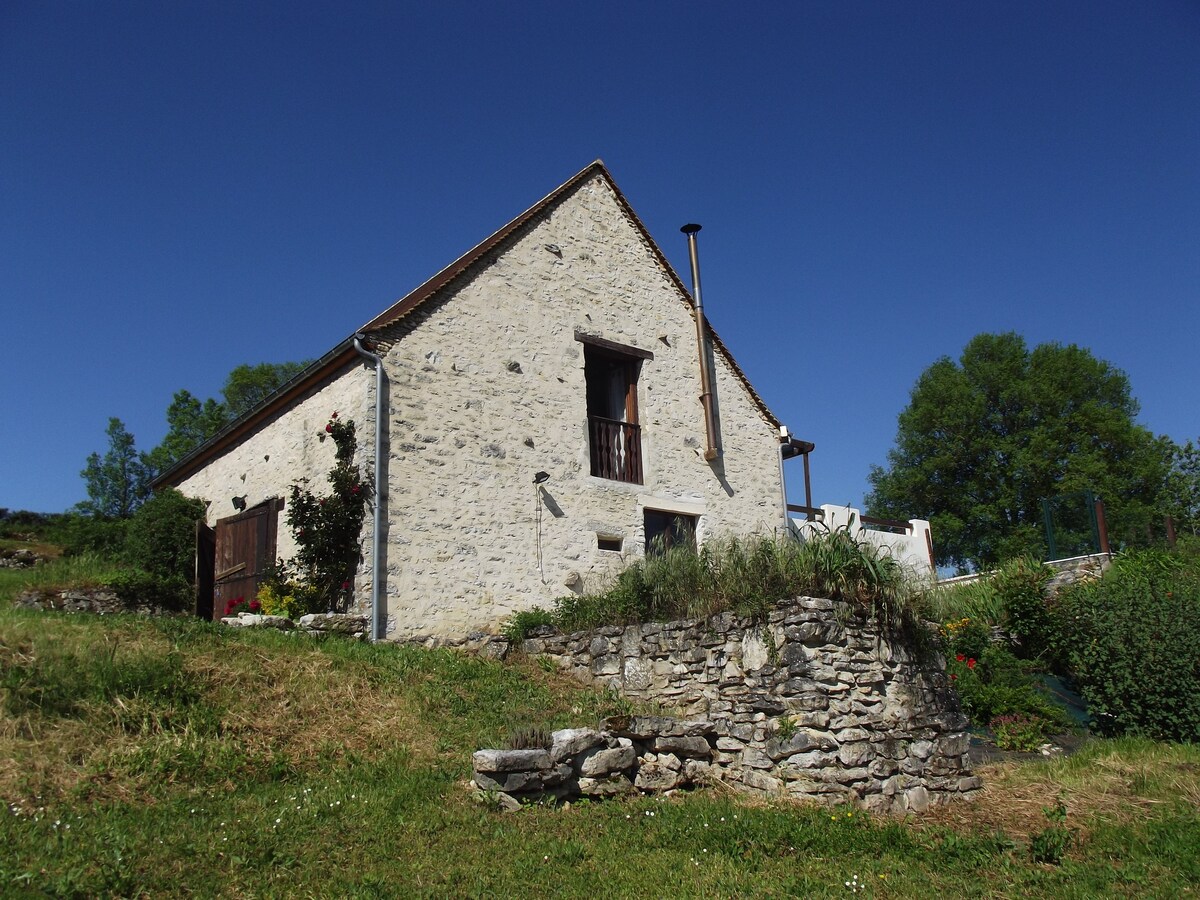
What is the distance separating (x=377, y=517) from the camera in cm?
1110

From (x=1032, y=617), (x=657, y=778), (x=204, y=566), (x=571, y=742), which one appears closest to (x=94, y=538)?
(x=204, y=566)

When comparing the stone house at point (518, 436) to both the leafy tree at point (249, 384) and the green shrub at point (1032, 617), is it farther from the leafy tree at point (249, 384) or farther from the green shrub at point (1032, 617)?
the leafy tree at point (249, 384)

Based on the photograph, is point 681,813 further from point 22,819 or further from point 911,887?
point 22,819

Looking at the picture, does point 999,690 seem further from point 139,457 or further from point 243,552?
point 139,457

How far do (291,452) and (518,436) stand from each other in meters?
3.38

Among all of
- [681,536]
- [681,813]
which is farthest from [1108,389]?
[681,813]

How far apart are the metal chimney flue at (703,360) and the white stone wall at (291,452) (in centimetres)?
593

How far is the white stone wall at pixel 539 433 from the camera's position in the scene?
11.7 meters

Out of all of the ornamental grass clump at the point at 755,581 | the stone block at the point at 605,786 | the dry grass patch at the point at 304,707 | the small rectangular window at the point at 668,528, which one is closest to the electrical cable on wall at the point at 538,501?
the ornamental grass clump at the point at 755,581

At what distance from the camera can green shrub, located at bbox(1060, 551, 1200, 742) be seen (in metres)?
10.3

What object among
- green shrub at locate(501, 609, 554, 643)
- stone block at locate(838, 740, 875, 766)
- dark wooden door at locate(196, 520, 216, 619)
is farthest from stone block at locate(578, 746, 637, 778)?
dark wooden door at locate(196, 520, 216, 619)

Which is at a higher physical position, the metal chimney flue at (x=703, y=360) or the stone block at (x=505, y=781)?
the metal chimney flue at (x=703, y=360)

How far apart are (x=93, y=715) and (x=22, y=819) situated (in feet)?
4.52

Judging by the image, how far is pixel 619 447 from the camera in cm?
1421
